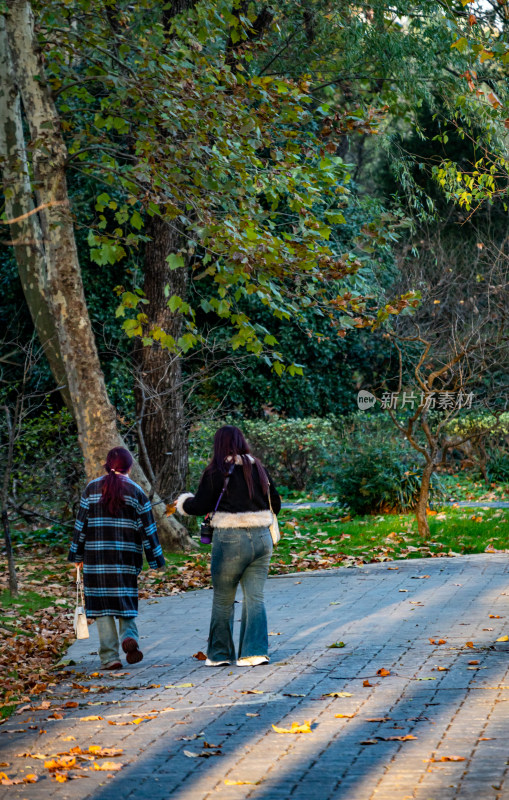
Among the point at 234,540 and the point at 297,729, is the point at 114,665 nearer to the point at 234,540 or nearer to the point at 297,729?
the point at 234,540

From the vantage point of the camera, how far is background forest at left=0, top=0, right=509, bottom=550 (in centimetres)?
1071

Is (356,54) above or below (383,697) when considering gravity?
above

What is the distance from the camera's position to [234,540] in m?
7.04

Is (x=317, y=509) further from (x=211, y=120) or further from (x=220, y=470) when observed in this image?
(x=220, y=470)

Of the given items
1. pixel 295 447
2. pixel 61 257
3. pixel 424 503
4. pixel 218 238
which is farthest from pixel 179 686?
pixel 295 447

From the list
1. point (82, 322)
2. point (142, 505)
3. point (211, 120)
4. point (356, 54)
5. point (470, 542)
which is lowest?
point (470, 542)

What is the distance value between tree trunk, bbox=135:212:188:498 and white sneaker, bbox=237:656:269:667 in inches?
252

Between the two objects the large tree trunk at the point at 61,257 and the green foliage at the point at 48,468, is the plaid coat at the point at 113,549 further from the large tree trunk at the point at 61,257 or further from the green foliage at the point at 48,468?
the green foliage at the point at 48,468

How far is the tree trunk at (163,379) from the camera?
13.5m

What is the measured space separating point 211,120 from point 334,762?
303 inches

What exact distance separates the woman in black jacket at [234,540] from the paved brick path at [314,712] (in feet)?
0.63

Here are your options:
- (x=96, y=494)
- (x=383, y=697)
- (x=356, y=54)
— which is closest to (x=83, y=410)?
(x=96, y=494)

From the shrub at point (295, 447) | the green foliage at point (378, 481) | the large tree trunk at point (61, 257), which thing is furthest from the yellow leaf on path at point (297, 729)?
the shrub at point (295, 447)

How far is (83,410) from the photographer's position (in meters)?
10.8
